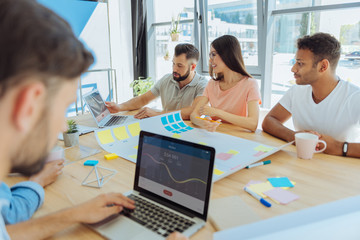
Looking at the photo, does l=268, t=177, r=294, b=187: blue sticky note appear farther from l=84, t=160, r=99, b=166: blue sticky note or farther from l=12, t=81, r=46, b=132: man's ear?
l=12, t=81, r=46, b=132: man's ear

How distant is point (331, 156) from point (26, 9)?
1.33m

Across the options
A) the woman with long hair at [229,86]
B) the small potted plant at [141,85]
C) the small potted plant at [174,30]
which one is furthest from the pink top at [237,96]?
the small potted plant at [141,85]

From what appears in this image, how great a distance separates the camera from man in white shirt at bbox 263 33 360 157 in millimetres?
1551

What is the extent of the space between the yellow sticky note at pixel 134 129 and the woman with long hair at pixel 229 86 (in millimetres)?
434

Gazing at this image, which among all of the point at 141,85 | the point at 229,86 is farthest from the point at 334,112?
the point at 141,85

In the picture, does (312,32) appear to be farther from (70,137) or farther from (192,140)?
(70,137)

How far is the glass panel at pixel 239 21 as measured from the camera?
3295 millimetres

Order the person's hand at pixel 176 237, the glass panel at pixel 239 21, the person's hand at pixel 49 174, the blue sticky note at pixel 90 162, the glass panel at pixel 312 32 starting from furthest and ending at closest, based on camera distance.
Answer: the glass panel at pixel 239 21, the glass panel at pixel 312 32, the blue sticky note at pixel 90 162, the person's hand at pixel 49 174, the person's hand at pixel 176 237

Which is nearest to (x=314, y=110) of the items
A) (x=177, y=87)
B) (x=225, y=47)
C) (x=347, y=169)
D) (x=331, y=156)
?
(x=331, y=156)

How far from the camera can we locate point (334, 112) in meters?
1.58

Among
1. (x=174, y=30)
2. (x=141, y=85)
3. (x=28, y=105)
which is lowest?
(x=141, y=85)

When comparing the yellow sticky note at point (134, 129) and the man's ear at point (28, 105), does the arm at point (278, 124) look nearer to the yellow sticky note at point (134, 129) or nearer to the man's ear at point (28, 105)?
the yellow sticky note at point (134, 129)

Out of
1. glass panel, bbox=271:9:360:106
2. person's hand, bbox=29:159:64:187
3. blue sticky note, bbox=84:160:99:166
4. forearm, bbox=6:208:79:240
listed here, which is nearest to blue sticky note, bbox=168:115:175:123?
blue sticky note, bbox=84:160:99:166

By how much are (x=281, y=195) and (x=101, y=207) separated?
59cm
